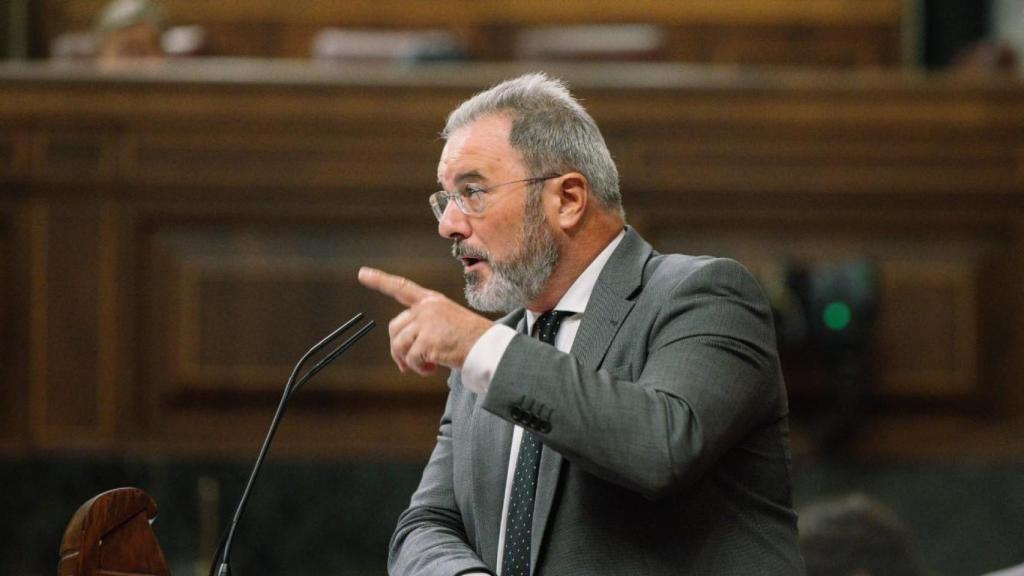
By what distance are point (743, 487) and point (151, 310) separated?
2757 millimetres

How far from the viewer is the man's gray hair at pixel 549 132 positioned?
6.98 ft

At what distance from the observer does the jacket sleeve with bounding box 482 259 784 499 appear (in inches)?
67.9

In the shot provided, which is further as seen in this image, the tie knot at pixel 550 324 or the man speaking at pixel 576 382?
the tie knot at pixel 550 324

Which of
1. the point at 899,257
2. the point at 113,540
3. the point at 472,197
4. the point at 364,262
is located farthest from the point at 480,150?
the point at 899,257

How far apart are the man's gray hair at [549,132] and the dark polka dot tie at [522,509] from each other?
1.34 feet

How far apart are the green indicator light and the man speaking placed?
221 cm

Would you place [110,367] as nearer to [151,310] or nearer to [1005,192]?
[151,310]

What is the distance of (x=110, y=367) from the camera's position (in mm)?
4242

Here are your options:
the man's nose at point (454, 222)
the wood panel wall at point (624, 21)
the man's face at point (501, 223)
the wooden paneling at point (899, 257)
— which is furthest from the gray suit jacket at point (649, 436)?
the wood panel wall at point (624, 21)

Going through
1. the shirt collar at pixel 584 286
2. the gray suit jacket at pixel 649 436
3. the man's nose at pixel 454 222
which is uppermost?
the man's nose at pixel 454 222

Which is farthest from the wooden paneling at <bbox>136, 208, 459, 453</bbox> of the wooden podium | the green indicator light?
the wooden podium

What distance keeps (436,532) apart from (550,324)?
14.6 inches

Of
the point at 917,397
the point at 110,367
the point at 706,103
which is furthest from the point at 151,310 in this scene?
the point at 917,397

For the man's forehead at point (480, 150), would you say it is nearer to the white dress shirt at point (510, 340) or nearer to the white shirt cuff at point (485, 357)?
the white dress shirt at point (510, 340)
